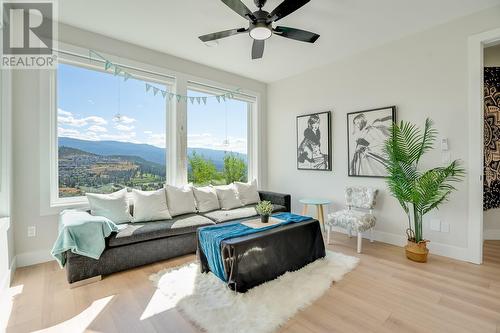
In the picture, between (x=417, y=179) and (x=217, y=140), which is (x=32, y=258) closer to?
(x=217, y=140)

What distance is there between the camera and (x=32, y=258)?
2.91m

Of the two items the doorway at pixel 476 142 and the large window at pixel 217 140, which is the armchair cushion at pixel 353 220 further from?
the large window at pixel 217 140

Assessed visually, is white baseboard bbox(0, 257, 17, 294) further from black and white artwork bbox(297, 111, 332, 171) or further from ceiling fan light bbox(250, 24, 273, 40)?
black and white artwork bbox(297, 111, 332, 171)

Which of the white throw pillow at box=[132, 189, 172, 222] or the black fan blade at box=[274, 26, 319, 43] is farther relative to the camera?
the white throw pillow at box=[132, 189, 172, 222]

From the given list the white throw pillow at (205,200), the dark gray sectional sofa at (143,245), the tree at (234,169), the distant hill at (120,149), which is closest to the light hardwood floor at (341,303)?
the dark gray sectional sofa at (143,245)

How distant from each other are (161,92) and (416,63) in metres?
3.65

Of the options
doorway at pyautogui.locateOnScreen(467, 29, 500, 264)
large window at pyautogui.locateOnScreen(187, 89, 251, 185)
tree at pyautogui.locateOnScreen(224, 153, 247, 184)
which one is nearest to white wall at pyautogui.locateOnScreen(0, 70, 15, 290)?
large window at pyautogui.locateOnScreen(187, 89, 251, 185)

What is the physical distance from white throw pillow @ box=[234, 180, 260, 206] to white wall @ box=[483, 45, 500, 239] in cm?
353

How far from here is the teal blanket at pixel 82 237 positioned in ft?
7.67

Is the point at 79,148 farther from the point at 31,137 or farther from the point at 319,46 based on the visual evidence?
the point at 319,46

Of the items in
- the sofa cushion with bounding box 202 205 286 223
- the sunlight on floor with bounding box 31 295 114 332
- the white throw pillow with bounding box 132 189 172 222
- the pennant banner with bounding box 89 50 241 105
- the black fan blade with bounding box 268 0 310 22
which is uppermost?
the black fan blade with bounding box 268 0 310 22

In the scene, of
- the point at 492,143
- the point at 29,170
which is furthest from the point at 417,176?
the point at 29,170

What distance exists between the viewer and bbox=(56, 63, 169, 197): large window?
3.26 metres

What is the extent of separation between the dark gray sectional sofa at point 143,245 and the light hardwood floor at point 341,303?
0.12m
